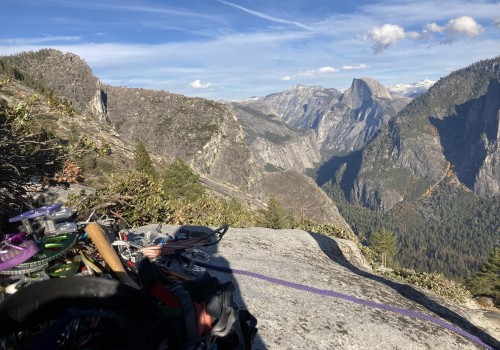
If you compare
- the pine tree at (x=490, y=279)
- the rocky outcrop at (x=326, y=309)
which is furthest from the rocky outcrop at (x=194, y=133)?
the rocky outcrop at (x=326, y=309)

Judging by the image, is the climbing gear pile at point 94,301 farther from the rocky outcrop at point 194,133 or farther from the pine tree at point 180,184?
the rocky outcrop at point 194,133

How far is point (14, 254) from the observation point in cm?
406

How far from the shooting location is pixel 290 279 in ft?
32.7

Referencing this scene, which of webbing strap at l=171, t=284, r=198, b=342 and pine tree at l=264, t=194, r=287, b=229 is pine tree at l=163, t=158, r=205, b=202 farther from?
webbing strap at l=171, t=284, r=198, b=342

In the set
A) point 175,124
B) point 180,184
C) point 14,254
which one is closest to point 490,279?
point 180,184

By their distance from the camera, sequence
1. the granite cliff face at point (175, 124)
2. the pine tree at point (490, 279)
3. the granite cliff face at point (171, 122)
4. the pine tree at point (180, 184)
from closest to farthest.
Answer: the pine tree at point (180, 184) < the pine tree at point (490, 279) < the granite cliff face at point (175, 124) < the granite cliff face at point (171, 122)

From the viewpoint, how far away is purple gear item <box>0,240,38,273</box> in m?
3.96

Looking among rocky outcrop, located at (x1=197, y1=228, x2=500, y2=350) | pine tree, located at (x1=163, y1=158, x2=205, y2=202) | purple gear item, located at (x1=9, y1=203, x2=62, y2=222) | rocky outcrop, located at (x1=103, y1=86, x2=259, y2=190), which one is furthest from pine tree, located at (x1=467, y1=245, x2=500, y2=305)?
rocky outcrop, located at (x1=103, y1=86, x2=259, y2=190)

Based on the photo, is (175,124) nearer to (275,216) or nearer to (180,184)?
(275,216)

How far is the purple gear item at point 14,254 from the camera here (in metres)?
3.96

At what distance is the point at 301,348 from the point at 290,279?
3.61m

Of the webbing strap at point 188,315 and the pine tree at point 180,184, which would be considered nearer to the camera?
the webbing strap at point 188,315

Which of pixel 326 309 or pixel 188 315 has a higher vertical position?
pixel 188 315

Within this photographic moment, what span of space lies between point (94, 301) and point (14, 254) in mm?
1983
